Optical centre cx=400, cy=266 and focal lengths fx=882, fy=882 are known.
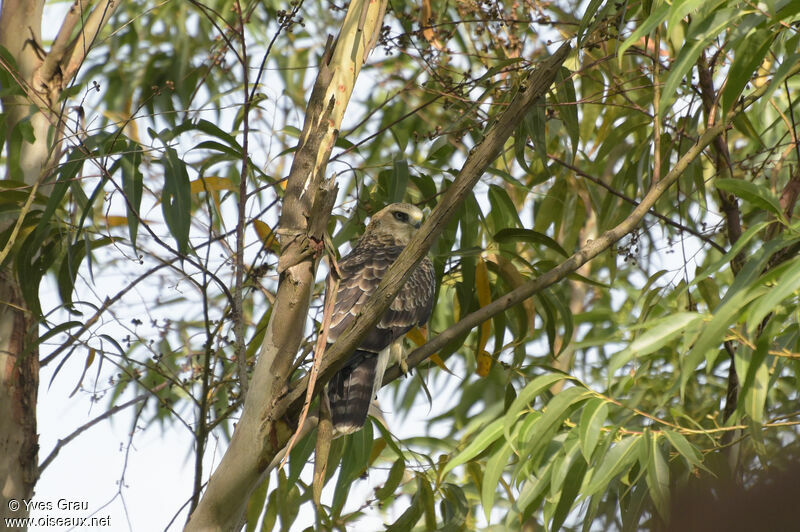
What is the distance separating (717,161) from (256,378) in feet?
5.60

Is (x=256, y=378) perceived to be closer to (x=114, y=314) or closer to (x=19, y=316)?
(x=114, y=314)

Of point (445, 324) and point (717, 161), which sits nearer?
point (717, 161)

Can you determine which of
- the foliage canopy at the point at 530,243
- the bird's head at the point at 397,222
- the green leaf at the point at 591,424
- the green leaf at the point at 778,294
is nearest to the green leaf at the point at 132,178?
the foliage canopy at the point at 530,243

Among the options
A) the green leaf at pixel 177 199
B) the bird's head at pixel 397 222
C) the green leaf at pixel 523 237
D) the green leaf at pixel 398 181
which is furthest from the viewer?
the bird's head at pixel 397 222

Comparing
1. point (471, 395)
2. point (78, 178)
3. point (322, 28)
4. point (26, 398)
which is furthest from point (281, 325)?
point (471, 395)

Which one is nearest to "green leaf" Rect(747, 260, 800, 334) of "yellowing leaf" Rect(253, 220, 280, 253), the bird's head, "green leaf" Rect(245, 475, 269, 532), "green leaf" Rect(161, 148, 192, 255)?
"green leaf" Rect(161, 148, 192, 255)

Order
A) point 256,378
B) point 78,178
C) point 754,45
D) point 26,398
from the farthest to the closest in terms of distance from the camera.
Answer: point 26,398, point 78,178, point 256,378, point 754,45

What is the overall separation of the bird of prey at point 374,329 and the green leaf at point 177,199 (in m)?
0.53

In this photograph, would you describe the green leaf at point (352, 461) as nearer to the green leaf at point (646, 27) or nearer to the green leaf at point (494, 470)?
the green leaf at point (494, 470)

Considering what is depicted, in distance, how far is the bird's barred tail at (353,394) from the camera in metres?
2.88

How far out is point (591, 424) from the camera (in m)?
2.01

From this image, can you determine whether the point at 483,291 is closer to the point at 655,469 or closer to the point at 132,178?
the point at 655,469

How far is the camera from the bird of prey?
2939 mm

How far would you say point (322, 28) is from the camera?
3922mm
